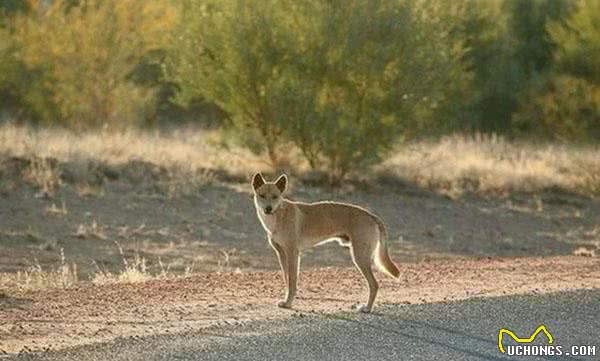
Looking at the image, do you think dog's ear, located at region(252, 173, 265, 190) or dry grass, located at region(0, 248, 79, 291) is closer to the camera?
dog's ear, located at region(252, 173, 265, 190)

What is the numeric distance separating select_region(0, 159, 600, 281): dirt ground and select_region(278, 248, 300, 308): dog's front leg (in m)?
6.73

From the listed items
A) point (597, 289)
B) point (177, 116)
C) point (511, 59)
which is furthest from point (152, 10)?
point (597, 289)

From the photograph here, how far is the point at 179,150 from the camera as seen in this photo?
31234 mm

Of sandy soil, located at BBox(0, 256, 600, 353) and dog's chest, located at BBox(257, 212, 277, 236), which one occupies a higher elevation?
dog's chest, located at BBox(257, 212, 277, 236)

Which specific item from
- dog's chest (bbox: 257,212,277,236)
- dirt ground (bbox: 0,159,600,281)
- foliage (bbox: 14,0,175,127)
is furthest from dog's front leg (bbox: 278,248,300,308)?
foliage (bbox: 14,0,175,127)

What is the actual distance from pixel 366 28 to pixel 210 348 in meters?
19.3

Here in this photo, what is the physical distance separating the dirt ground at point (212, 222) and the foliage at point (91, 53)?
340 inches

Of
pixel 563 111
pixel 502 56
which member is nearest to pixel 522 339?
pixel 563 111

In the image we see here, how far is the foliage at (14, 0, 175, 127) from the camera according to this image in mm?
37125

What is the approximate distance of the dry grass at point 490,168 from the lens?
1256 inches

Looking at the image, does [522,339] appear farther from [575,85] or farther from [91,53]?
[575,85]

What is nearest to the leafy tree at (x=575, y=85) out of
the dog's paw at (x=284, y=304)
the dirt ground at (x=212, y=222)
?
the dirt ground at (x=212, y=222)

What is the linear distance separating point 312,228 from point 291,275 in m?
0.58

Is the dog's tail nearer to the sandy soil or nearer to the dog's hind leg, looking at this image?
the dog's hind leg
